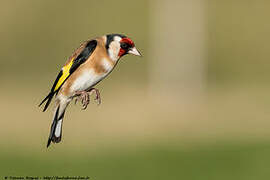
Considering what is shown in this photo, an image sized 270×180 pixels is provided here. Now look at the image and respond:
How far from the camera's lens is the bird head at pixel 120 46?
1.93 m

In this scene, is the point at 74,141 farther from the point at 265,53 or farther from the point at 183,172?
the point at 265,53

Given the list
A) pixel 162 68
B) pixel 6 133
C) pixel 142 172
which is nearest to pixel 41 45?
pixel 142 172

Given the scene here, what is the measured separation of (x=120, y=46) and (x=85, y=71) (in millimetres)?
141

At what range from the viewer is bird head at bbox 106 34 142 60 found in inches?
76.2

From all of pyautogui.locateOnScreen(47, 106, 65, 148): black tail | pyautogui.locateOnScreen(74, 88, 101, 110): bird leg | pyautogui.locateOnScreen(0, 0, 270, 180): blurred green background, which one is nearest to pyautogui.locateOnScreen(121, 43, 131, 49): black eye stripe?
pyautogui.locateOnScreen(74, 88, 101, 110): bird leg

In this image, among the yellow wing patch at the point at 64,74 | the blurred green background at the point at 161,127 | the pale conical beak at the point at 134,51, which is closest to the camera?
the pale conical beak at the point at 134,51

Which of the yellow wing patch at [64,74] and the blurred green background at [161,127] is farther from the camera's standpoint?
the blurred green background at [161,127]

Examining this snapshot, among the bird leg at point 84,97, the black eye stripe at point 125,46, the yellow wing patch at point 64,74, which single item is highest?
the black eye stripe at point 125,46

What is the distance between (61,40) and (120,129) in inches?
899

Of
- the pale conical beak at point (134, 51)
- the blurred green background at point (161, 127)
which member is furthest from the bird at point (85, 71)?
the blurred green background at point (161, 127)

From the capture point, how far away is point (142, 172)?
18938mm

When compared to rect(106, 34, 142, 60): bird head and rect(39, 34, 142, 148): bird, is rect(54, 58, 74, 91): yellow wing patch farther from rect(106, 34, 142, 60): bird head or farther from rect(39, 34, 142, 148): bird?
rect(106, 34, 142, 60): bird head

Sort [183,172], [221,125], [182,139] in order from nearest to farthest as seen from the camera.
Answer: [183,172] < [182,139] < [221,125]

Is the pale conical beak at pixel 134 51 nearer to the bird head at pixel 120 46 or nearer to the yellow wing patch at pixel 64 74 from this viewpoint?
the bird head at pixel 120 46
